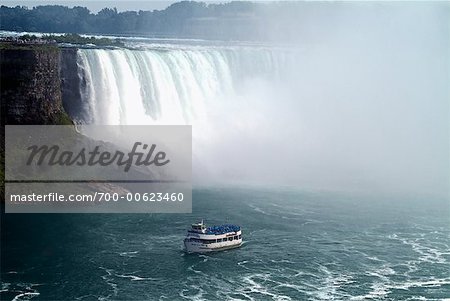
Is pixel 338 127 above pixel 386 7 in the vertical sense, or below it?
below

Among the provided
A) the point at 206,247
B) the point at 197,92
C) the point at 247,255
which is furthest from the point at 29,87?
the point at 247,255

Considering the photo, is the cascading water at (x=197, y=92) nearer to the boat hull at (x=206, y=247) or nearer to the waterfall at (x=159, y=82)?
the waterfall at (x=159, y=82)

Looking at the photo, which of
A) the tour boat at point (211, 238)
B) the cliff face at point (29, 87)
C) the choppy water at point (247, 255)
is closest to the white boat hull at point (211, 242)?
the tour boat at point (211, 238)

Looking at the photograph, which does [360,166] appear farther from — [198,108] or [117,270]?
[117,270]

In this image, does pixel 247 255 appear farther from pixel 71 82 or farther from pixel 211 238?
pixel 71 82

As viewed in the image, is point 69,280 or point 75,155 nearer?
point 69,280

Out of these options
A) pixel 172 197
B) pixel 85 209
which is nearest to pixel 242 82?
pixel 172 197

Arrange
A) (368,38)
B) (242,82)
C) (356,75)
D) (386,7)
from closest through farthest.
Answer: (242,82) → (356,75) → (368,38) → (386,7)
